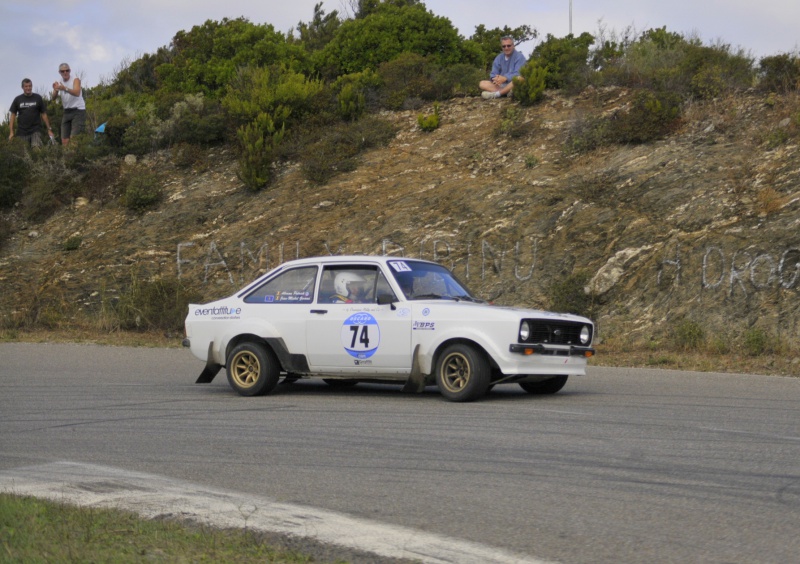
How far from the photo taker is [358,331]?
37.7 feet

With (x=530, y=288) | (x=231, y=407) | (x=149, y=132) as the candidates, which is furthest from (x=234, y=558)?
(x=149, y=132)

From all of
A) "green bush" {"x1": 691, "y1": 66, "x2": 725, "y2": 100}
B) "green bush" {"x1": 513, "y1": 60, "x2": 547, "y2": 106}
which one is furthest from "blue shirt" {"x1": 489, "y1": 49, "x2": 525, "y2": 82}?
"green bush" {"x1": 691, "y1": 66, "x2": 725, "y2": 100}

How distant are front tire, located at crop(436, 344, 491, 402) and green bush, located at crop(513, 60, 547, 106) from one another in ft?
59.8

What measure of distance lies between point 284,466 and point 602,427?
3111 millimetres

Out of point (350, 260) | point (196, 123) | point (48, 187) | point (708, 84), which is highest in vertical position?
point (708, 84)

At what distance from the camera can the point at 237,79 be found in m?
33.3

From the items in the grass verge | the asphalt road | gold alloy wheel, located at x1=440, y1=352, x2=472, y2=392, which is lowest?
the grass verge

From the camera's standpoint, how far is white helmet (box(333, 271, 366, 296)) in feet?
38.8

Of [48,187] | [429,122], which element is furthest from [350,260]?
[48,187]

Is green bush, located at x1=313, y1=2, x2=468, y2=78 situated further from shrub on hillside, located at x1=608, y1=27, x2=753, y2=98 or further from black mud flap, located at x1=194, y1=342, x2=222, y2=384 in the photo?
black mud flap, located at x1=194, y1=342, x2=222, y2=384

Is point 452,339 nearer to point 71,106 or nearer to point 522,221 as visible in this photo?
point 522,221

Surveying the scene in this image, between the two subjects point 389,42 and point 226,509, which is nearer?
point 226,509

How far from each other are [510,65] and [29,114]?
16.0 m

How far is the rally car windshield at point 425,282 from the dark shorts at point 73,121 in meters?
24.1
